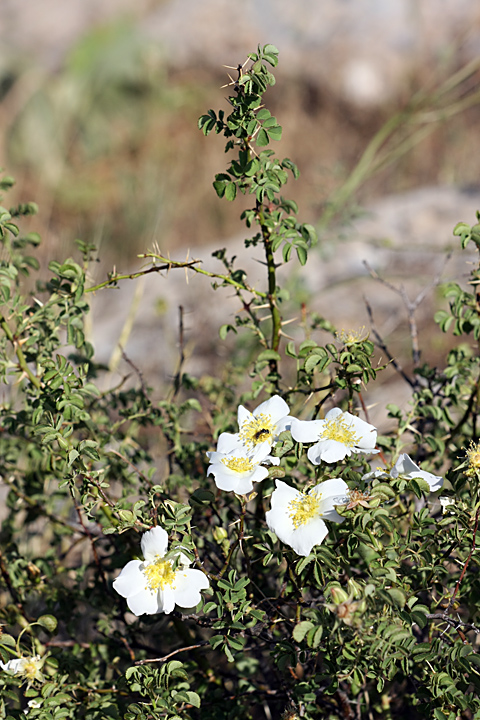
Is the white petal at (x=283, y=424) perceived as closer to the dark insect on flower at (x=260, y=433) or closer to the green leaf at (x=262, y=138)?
the dark insect on flower at (x=260, y=433)

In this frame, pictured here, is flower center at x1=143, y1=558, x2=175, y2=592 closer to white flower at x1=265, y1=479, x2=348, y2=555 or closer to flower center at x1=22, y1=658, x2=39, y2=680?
white flower at x1=265, y1=479, x2=348, y2=555

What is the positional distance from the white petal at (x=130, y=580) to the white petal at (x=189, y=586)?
0.17 feet

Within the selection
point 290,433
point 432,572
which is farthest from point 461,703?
point 290,433

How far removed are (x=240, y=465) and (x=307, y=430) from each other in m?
0.10

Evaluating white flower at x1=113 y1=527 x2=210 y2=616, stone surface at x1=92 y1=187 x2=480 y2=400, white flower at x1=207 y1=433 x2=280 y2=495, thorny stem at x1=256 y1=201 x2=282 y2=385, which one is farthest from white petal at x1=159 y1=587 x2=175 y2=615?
stone surface at x1=92 y1=187 x2=480 y2=400

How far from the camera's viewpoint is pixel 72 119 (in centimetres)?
564

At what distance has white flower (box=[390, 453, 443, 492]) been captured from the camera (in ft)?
3.01

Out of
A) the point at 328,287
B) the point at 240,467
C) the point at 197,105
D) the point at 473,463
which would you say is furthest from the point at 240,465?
the point at 197,105

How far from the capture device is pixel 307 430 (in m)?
0.90

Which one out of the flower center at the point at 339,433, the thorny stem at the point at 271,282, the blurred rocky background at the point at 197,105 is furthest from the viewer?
the blurred rocky background at the point at 197,105

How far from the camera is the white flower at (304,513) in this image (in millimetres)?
825

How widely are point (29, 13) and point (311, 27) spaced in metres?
3.31

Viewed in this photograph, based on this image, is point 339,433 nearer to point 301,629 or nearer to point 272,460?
point 272,460

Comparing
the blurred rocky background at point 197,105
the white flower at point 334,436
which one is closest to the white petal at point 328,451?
the white flower at point 334,436
